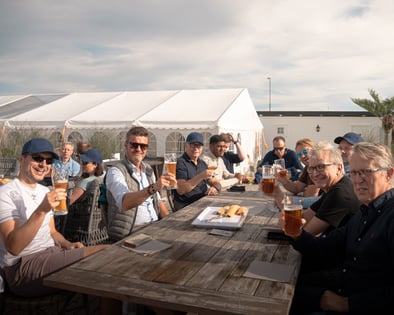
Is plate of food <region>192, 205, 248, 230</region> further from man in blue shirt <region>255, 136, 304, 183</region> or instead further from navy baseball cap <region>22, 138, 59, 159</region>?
man in blue shirt <region>255, 136, 304, 183</region>

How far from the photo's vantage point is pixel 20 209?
2.07 metres

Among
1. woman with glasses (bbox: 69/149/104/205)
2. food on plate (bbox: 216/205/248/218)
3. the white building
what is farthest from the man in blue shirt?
the white building

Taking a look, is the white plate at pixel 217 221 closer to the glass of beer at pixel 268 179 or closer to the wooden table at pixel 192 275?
the wooden table at pixel 192 275

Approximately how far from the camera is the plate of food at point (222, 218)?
2406 millimetres

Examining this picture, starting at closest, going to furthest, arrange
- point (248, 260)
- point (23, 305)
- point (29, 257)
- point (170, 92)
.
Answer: point (248, 260) → point (23, 305) → point (29, 257) → point (170, 92)

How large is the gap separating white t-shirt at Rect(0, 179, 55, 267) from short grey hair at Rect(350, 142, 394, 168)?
2.07m

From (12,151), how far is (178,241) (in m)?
8.01

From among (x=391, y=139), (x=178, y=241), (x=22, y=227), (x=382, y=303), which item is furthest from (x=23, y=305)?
(x=391, y=139)

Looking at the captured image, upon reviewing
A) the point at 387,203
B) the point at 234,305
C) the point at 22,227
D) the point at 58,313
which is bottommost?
the point at 58,313

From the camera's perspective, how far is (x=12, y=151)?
334 inches

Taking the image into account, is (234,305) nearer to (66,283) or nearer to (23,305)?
(66,283)

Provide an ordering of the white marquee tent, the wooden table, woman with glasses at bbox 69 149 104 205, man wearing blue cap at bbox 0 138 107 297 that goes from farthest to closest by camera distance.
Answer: the white marquee tent → woman with glasses at bbox 69 149 104 205 → man wearing blue cap at bbox 0 138 107 297 → the wooden table

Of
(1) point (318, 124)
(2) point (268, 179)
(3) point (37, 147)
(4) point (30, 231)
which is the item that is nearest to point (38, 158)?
(3) point (37, 147)

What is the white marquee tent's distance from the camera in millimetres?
10609
